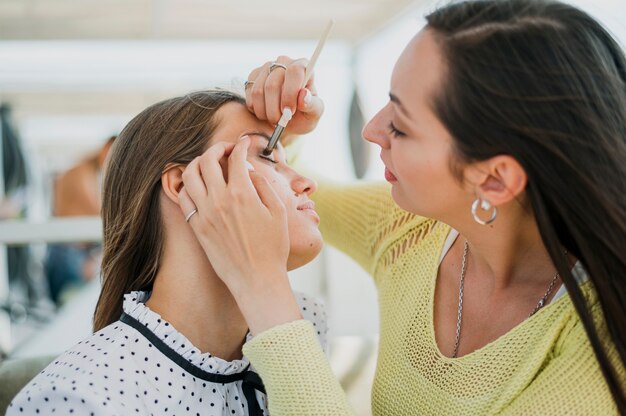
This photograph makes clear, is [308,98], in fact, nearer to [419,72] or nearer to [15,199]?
[419,72]

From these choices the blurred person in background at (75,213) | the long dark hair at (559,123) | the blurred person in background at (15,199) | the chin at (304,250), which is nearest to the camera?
the long dark hair at (559,123)

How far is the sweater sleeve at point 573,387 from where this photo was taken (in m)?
0.91

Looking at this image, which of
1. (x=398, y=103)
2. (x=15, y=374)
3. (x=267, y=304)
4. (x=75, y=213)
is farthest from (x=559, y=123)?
(x=75, y=213)

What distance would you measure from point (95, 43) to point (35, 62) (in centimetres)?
29

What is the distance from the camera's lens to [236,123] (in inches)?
47.4

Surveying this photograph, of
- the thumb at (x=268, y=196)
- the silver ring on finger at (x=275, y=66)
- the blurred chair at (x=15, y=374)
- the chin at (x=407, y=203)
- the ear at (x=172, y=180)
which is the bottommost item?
the blurred chair at (x=15, y=374)

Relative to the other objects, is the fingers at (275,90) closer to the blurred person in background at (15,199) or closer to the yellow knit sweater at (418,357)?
the yellow knit sweater at (418,357)

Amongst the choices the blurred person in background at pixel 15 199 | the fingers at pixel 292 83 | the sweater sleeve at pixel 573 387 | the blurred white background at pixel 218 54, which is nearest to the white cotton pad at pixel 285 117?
the fingers at pixel 292 83

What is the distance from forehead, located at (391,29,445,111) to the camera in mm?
958

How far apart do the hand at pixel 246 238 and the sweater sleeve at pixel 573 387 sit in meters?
0.32

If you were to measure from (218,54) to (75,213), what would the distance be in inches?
41.7

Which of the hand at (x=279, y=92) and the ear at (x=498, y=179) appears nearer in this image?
the ear at (x=498, y=179)

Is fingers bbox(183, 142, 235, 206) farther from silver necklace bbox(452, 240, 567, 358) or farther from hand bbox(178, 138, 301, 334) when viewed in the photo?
silver necklace bbox(452, 240, 567, 358)

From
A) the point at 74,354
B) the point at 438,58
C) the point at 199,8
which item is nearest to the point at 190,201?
the point at 74,354
